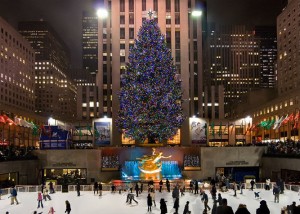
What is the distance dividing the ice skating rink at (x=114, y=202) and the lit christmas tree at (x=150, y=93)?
19003 mm

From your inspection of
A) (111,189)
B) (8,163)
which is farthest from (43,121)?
(111,189)

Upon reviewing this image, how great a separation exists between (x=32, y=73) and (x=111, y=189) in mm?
130281

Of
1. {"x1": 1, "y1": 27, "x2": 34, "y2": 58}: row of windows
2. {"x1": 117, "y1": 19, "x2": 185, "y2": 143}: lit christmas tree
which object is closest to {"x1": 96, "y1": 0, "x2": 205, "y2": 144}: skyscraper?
{"x1": 117, "y1": 19, "x2": 185, "y2": 143}: lit christmas tree

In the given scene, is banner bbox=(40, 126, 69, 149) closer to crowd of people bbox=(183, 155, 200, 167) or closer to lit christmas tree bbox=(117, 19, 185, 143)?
lit christmas tree bbox=(117, 19, 185, 143)

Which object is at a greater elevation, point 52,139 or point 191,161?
point 52,139

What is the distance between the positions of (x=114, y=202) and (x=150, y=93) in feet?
86.0

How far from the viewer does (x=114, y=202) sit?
3422cm

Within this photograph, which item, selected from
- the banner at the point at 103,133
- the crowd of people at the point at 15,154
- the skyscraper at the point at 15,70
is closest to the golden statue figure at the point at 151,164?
the crowd of people at the point at 15,154

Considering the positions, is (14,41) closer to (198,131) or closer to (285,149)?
(198,131)

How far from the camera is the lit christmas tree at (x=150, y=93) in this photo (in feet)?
191

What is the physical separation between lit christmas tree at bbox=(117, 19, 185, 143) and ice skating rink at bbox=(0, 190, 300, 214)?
62.3ft

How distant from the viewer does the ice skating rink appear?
98.8ft

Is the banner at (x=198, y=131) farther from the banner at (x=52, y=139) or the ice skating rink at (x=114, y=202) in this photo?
the ice skating rink at (x=114, y=202)

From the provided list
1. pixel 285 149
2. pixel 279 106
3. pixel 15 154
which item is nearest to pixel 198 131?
pixel 285 149
